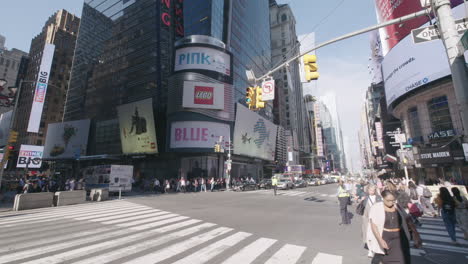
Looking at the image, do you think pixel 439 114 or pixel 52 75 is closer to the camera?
pixel 439 114

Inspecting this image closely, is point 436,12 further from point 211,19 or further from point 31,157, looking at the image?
point 211,19

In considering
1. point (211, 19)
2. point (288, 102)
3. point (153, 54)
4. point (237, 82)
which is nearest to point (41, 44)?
point (153, 54)

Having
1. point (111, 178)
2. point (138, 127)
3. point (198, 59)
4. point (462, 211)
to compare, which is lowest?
point (462, 211)

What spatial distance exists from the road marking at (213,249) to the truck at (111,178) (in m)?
20.0

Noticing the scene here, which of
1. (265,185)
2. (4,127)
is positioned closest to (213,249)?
(265,185)

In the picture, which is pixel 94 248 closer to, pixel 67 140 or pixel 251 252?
pixel 251 252

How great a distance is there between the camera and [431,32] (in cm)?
561

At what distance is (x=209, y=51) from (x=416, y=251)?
39.4 m

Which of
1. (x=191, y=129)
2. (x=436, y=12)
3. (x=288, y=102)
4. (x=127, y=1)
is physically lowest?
(x=436, y=12)

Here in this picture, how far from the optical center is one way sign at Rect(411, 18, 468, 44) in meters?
5.29

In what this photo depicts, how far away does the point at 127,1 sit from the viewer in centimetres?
5194

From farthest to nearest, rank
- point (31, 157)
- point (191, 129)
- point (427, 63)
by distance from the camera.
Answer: point (191, 129), point (427, 63), point (31, 157)

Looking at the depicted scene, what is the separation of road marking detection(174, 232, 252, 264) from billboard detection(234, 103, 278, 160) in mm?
33906

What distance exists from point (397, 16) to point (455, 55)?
3957 cm
